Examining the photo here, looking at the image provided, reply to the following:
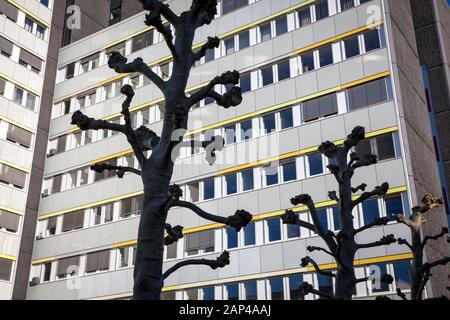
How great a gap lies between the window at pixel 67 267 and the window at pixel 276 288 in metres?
14.4

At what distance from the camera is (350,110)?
27750 millimetres

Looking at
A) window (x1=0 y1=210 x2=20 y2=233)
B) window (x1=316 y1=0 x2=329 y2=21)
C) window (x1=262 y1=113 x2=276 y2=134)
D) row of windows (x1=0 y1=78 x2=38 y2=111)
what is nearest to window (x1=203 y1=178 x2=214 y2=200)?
window (x1=262 y1=113 x2=276 y2=134)

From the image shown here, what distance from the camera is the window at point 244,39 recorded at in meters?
33.3

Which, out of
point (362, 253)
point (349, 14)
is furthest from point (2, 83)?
point (362, 253)

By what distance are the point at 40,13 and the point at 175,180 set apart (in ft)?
63.9

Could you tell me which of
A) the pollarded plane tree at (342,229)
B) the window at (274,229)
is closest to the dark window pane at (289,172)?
the window at (274,229)

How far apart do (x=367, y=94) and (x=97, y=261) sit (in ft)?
63.0

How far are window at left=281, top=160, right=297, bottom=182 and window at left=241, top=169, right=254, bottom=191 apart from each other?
6.38 ft

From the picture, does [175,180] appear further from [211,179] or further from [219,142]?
[219,142]

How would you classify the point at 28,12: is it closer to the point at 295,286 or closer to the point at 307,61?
the point at 307,61

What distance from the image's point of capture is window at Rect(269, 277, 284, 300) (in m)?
26.9

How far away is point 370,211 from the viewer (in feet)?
83.5

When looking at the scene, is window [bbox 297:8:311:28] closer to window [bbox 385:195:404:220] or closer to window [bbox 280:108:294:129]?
Result: window [bbox 280:108:294:129]

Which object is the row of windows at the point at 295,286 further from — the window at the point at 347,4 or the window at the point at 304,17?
the window at the point at 304,17
